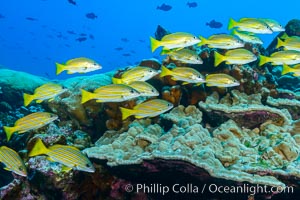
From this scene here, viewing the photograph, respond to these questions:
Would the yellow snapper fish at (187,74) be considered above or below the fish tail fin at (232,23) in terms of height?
below

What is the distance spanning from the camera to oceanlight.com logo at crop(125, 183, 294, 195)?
3.85 meters

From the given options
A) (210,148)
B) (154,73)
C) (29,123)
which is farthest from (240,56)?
(29,123)

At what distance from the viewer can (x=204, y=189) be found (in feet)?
13.9

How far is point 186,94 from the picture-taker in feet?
20.1

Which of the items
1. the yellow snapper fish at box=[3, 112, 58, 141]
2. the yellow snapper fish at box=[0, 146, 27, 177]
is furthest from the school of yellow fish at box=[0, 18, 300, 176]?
the yellow snapper fish at box=[0, 146, 27, 177]

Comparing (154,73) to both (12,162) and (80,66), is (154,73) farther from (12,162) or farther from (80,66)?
(12,162)

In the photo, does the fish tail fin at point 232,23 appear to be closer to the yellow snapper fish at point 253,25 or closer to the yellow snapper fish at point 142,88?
the yellow snapper fish at point 253,25

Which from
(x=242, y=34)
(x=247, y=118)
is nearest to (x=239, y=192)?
(x=247, y=118)

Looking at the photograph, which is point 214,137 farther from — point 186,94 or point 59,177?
point 59,177

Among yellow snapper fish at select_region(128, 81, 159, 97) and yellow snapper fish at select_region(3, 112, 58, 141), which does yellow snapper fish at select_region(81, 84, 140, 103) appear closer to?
yellow snapper fish at select_region(128, 81, 159, 97)

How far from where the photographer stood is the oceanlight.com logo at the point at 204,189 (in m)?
3.85

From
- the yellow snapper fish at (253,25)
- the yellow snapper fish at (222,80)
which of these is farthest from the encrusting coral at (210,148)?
the yellow snapper fish at (253,25)

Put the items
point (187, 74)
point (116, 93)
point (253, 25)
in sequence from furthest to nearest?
point (253, 25) → point (187, 74) → point (116, 93)

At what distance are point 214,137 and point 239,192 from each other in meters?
1.12
